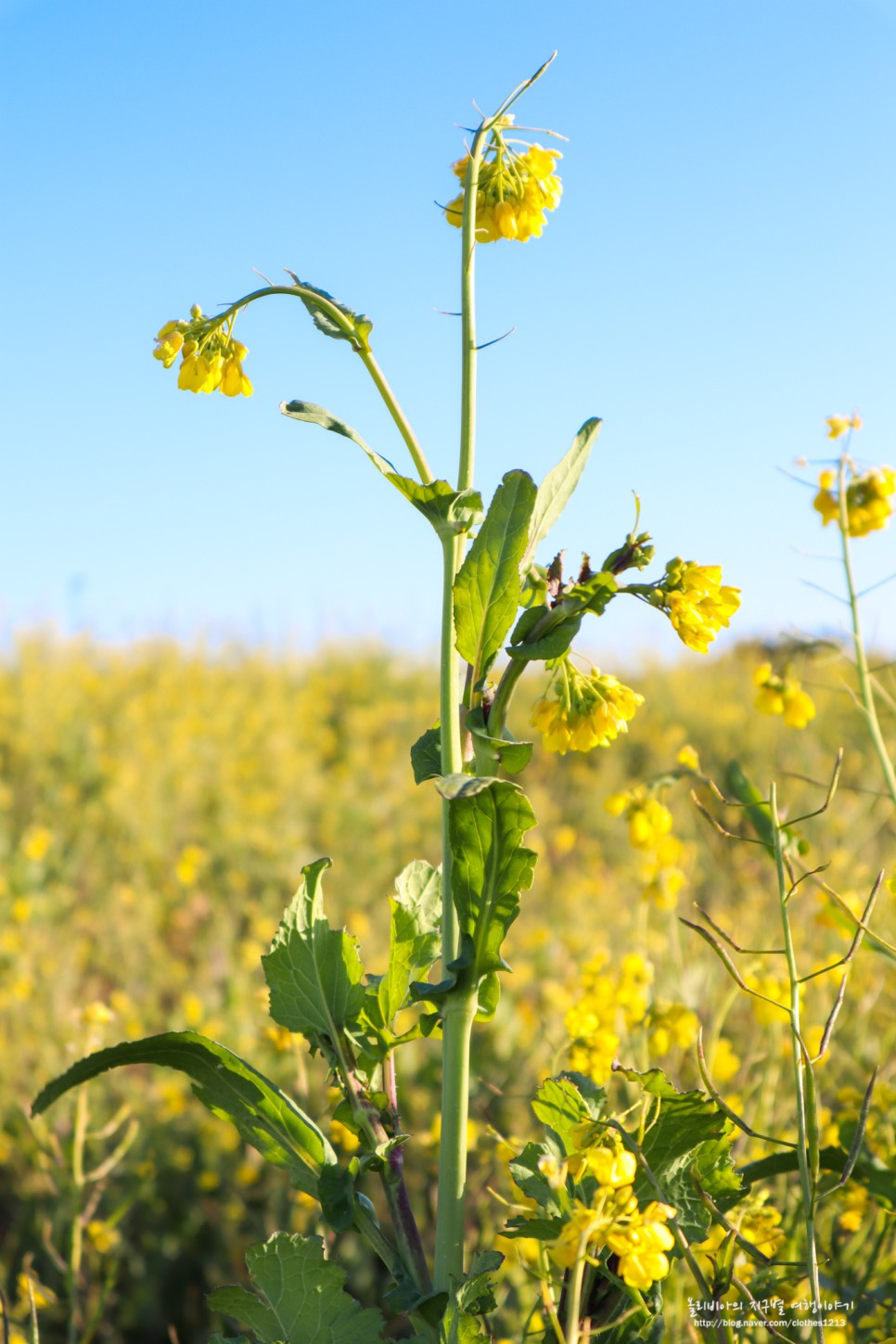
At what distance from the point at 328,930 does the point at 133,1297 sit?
210 centimetres

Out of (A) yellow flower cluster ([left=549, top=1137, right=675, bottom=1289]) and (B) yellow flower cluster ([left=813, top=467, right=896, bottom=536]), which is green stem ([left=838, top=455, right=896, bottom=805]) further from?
(A) yellow flower cluster ([left=549, top=1137, right=675, bottom=1289])

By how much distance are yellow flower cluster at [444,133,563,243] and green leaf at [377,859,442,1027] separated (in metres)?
0.77

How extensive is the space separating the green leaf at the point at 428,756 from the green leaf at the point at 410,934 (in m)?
0.10

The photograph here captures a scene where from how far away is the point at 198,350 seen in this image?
127 centimetres

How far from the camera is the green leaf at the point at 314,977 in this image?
1203 mm

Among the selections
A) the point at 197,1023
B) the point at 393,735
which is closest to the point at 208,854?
the point at 197,1023

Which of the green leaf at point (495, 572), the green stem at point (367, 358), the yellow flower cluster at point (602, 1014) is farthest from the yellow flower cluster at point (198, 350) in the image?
the yellow flower cluster at point (602, 1014)

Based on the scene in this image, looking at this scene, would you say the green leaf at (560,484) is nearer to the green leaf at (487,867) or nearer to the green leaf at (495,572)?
the green leaf at (495,572)

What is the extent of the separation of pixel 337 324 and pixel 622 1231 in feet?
3.19

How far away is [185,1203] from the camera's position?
9.80ft

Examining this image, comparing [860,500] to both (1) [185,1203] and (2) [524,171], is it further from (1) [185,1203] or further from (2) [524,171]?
(1) [185,1203]

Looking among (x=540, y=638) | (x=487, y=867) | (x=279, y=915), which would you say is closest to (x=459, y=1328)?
(x=487, y=867)

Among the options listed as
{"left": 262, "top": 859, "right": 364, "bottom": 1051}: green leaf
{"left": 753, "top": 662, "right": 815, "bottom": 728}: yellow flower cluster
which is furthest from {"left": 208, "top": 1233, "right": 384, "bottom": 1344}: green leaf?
{"left": 753, "top": 662, "right": 815, "bottom": 728}: yellow flower cluster

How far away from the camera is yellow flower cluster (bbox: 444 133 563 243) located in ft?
4.13
